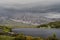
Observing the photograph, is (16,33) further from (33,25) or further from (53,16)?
(53,16)

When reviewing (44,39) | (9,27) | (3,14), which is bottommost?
(44,39)

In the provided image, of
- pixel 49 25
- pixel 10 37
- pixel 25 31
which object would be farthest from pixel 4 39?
pixel 49 25

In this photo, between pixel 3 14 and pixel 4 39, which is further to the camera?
pixel 3 14

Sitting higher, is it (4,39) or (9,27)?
(9,27)

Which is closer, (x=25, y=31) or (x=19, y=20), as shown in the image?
(x=25, y=31)

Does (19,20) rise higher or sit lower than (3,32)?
higher

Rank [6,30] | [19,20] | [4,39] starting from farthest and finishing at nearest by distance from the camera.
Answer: [19,20]
[6,30]
[4,39]

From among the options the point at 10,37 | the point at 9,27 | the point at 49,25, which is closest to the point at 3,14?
the point at 9,27

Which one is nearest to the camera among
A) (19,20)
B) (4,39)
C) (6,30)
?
(4,39)

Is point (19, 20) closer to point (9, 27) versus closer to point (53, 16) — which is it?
point (9, 27)
